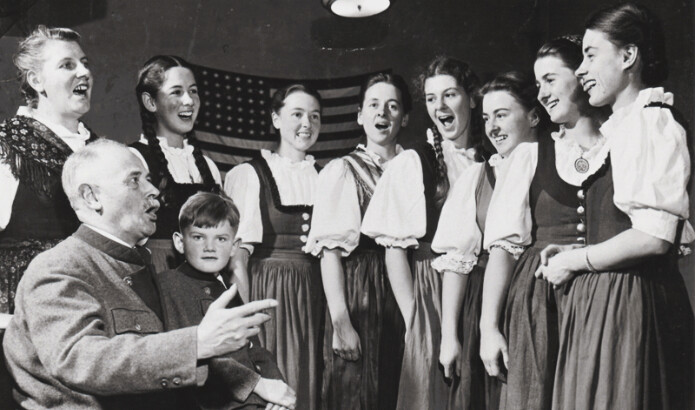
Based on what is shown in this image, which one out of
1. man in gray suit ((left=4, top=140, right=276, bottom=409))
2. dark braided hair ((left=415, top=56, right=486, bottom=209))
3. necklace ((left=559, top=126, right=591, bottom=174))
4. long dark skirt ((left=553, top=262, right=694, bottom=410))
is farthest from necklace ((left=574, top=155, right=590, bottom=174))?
man in gray suit ((left=4, top=140, right=276, bottom=409))

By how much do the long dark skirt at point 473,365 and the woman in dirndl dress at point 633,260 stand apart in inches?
13.0

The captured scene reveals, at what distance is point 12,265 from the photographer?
299 centimetres

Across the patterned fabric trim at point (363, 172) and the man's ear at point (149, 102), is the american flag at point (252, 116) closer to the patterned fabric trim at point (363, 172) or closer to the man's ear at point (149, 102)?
the patterned fabric trim at point (363, 172)

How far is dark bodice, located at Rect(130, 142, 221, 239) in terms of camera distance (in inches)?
125

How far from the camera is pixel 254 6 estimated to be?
344cm

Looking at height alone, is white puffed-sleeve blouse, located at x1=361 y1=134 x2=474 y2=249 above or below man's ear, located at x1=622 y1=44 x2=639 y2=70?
below

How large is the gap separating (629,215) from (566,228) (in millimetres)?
225

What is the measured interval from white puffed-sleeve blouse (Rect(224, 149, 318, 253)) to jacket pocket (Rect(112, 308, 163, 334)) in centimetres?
77

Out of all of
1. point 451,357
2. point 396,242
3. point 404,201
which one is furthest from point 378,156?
point 451,357

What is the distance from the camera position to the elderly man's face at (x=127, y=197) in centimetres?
269

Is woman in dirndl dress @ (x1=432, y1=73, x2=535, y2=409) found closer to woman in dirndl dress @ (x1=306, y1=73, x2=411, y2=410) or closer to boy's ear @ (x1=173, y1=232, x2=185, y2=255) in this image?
woman in dirndl dress @ (x1=306, y1=73, x2=411, y2=410)

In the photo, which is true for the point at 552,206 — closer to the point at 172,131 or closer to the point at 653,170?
the point at 653,170

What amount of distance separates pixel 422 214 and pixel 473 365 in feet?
1.89

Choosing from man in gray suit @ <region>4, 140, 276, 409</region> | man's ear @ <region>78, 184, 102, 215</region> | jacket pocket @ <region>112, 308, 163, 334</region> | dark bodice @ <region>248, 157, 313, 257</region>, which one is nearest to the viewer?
man in gray suit @ <region>4, 140, 276, 409</region>
